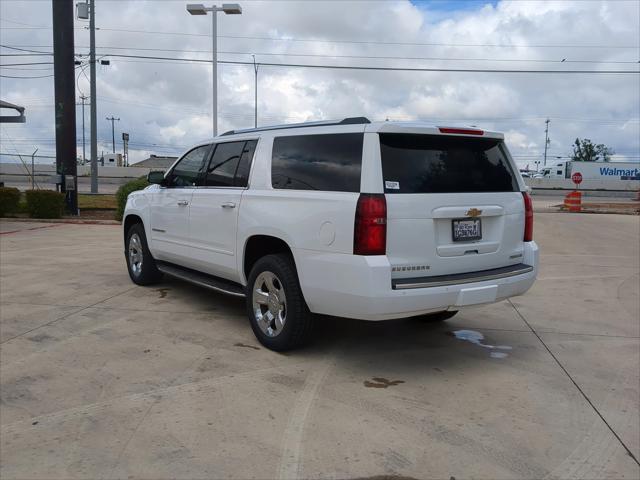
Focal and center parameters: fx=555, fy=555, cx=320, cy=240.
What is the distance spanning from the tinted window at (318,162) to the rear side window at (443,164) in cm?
25

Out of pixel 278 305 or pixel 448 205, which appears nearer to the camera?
pixel 448 205

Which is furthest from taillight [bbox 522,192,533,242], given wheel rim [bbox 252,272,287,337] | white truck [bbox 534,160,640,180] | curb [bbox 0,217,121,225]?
white truck [bbox 534,160,640,180]

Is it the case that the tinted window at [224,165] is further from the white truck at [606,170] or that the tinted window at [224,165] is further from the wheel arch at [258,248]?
the white truck at [606,170]

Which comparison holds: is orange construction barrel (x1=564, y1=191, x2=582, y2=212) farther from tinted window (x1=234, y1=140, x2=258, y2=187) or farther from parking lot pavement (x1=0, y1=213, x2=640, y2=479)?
tinted window (x1=234, y1=140, x2=258, y2=187)

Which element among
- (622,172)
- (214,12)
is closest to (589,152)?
(622,172)

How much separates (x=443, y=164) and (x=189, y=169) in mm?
3128

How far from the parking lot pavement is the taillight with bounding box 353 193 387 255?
42.1 inches

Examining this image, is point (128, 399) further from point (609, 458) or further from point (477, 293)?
point (609, 458)

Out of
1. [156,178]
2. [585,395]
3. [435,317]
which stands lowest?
[585,395]

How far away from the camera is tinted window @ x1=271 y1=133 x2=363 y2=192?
13.7ft

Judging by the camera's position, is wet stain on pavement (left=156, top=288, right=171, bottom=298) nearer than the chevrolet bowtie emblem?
No

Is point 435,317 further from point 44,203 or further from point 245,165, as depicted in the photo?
point 44,203

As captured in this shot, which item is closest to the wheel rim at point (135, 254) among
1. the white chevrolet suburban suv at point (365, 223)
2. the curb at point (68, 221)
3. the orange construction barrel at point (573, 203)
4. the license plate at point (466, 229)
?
the white chevrolet suburban suv at point (365, 223)

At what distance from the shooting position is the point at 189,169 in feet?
20.7
